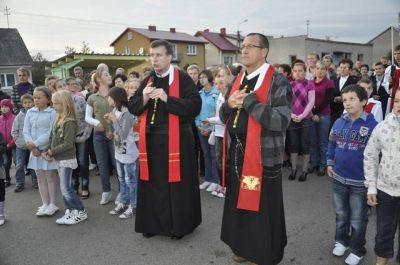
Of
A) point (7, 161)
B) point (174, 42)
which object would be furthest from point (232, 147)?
point (174, 42)

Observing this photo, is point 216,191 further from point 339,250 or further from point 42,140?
point 42,140

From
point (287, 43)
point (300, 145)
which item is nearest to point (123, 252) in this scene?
point (300, 145)

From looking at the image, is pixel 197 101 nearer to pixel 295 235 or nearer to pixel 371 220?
pixel 295 235

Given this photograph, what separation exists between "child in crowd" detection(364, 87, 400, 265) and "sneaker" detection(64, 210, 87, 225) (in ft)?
11.8

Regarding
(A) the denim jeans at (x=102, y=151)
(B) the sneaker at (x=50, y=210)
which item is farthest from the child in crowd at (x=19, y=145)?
(A) the denim jeans at (x=102, y=151)

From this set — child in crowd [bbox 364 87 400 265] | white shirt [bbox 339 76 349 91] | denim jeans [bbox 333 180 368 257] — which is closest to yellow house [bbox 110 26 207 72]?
white shirt [bbox 339 76 349 91]

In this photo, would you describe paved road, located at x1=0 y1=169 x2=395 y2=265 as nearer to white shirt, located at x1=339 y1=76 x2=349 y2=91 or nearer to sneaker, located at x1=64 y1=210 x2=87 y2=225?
sneaker, located at x1=64 y1=210 x2=87 y2=225

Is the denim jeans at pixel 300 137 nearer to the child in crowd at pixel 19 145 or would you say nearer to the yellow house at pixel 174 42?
the child in crowd at pixel 19 145

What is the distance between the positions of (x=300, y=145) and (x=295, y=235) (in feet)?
8.14

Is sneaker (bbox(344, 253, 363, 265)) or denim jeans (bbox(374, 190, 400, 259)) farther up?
denim jeans (bbox(374, 190, 400, 259))

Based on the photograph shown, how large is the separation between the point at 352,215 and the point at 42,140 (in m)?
4.02

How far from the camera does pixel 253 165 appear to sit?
9.84 ft

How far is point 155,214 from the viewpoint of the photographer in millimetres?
4000

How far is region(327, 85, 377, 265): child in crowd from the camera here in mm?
3207
